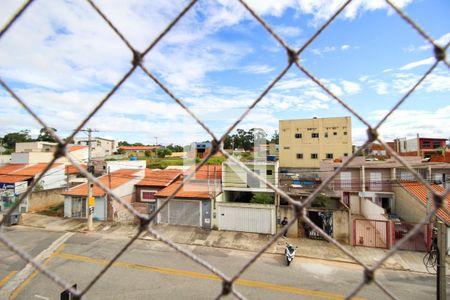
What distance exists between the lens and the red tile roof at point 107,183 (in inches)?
573

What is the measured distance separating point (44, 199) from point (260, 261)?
50.7 ft

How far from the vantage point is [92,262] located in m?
8.77

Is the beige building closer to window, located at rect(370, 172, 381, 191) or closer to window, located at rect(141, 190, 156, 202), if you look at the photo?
window, located at rect(370, 172, 381, 191)

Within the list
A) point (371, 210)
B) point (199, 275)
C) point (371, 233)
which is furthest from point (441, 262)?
point (371, 210)

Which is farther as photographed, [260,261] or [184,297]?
[260,261]

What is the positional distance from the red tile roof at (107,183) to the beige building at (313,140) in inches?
774

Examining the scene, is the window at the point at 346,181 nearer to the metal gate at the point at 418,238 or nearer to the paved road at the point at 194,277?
the metal gate at the point at 418,238

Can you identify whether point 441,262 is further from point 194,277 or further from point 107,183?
point 107,183

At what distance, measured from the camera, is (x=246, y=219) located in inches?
484

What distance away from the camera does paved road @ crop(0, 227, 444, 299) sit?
690 centimetres

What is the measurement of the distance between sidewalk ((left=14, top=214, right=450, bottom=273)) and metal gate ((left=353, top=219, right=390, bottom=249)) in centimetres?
28

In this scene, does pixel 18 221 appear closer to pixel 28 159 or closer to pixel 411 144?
pixel 28 159

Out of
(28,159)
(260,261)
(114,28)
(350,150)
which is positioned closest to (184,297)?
(260,261)

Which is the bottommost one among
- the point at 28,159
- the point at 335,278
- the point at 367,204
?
the point at 335,278
